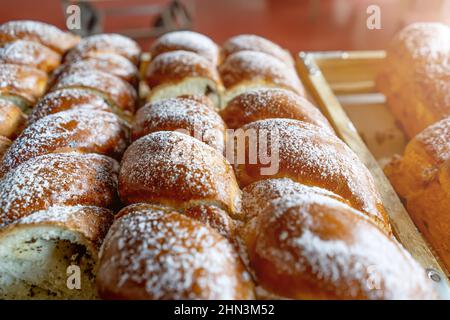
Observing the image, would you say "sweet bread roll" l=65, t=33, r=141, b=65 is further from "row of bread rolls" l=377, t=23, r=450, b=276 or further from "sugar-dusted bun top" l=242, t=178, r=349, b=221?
"row of bread rolls" l=377, t=23, r=450, b=276

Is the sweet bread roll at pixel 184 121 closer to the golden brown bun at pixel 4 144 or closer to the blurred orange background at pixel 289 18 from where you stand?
the golden brown bun at pixel 4 144

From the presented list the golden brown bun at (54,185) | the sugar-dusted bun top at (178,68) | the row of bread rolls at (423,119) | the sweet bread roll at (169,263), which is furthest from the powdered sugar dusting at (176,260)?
the sugar-dusted bun top at (178,68)

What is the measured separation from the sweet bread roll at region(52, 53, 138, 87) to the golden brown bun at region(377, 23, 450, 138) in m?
1.34

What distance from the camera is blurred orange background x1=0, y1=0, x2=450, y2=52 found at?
4375 mm

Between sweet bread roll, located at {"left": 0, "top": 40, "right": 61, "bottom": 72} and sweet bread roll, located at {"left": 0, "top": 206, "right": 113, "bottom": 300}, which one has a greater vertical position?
sweet bread roll, located at {"left": 0, "top": 40, "right": 61, "bottom": 72}

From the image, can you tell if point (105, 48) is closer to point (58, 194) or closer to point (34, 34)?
point (34, 34)

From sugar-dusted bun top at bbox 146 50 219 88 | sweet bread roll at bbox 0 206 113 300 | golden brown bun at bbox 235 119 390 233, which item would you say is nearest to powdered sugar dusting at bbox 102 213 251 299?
sweet bread roll at bbox 0 206 113 300

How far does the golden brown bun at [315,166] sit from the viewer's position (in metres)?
1.31

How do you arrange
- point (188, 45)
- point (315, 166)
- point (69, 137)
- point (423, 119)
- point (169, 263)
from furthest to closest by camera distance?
1. point (188, 45)
2. point (423, 119)
3. point (69, 137)
4. point (315, 166)
5. point (169, 263)

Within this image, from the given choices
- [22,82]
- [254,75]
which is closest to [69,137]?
[22,82]

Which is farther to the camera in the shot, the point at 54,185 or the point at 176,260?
the point at 54,185

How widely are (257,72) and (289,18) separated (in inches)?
129

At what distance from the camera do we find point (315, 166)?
133cm
